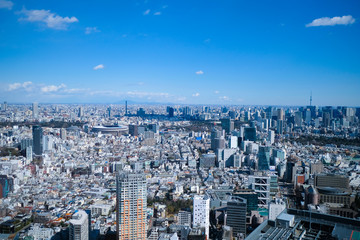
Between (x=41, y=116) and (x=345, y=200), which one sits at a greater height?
(x=41, y=116)

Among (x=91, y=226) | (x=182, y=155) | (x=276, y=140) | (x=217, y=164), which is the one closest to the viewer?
(x=91, y=226)

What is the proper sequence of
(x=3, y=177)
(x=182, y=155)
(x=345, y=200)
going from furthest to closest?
(x=182, y=155) < (x=3, y=177) < (x=345, y=200)

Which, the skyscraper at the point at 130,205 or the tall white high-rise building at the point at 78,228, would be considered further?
the skyscraper at the point at 130,205

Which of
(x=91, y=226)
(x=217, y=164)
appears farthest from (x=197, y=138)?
(x=91, y=226)

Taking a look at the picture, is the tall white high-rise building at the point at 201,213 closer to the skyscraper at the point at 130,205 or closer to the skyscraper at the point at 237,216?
the skyscraper at the point at 237,216

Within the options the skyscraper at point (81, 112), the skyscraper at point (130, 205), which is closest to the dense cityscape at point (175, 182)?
the skyscraper at point (130, 205)

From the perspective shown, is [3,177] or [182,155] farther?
[182,155]

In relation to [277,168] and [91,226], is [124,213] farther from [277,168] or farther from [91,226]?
[277,168]

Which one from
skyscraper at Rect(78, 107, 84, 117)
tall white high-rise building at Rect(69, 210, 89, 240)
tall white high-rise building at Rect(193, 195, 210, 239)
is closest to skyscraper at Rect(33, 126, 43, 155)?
tall white high-rise building at Rect(69, 210, 89, 240)
